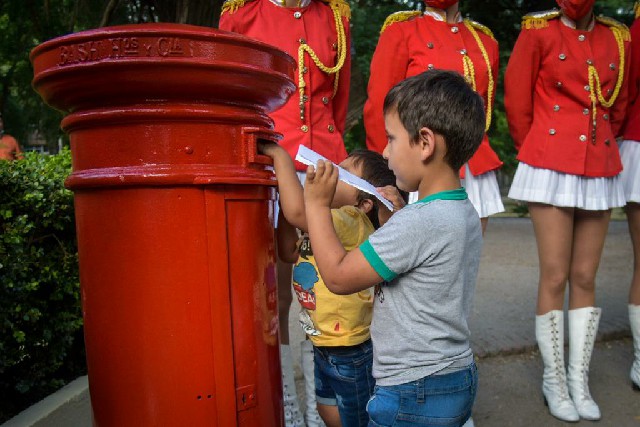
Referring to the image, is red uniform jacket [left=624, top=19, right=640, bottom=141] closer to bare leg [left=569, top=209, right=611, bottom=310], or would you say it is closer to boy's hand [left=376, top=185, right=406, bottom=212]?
bare leg [left=569, top=209, right=611, bottom=310]

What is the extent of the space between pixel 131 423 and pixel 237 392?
239mm

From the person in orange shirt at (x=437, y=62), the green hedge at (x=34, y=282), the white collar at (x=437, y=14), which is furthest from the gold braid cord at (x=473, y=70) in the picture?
the green hedge at (x=34, y=282)

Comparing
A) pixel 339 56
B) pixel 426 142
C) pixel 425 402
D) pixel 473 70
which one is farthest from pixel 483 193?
→ pixel 425 402

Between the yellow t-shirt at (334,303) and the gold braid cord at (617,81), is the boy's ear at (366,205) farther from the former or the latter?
the gold braid cord at (617,81)

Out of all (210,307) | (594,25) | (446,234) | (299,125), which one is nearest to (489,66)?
(594,25)

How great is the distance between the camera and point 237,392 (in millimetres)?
1393

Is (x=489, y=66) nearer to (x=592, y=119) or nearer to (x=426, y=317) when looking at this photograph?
(x=592, y=119)

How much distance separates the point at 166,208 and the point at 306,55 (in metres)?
1.22

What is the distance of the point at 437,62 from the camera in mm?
2551

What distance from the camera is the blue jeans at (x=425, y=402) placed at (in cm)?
149

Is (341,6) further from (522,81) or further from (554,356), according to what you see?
(554,356)

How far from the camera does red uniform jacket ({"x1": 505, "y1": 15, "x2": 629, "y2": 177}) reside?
2.79m

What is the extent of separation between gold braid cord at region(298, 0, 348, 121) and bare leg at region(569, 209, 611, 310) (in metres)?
1.38

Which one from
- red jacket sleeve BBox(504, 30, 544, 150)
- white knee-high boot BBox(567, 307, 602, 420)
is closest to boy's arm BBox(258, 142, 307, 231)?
red jacket sleeve BBox(504, 30, 544, 150)
